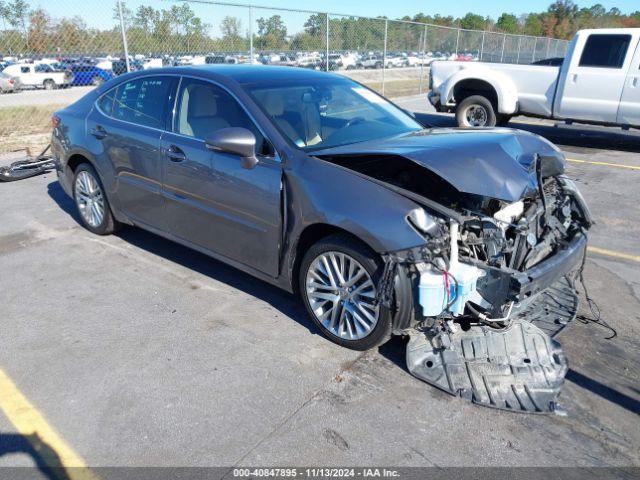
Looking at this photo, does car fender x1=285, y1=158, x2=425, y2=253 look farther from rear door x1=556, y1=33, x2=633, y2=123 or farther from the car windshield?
rear door x1=556, y1=33, x2=633, y2=123

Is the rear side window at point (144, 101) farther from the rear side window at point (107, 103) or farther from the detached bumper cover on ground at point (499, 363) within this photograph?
the detached bumper cover on ground at point (499, 363)

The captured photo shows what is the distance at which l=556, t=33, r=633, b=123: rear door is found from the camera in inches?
383

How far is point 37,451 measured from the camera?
261 centimetres

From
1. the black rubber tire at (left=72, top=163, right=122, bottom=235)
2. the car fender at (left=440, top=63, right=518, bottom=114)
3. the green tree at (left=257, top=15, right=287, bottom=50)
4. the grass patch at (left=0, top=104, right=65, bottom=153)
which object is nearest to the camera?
the black rubber tire at (left=72, top=163, right=122, bottom=235)

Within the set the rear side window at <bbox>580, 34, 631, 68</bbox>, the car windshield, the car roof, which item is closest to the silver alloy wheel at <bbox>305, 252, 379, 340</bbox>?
the car windshield

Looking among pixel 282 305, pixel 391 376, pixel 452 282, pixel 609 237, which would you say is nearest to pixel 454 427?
pixel 391 376

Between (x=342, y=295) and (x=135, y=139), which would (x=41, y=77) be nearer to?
(x=135, y=139)

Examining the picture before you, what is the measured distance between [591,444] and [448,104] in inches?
386

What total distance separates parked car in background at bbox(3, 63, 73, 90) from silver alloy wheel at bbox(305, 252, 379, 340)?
21618 mm

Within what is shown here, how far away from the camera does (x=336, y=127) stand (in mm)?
4043

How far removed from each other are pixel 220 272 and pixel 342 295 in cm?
166

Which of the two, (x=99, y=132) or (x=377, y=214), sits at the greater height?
(x=99, y=132)

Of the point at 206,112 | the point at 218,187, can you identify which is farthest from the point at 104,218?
the point at 218,187

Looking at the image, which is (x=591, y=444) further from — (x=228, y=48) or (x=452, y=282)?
(x=228, y=48)
